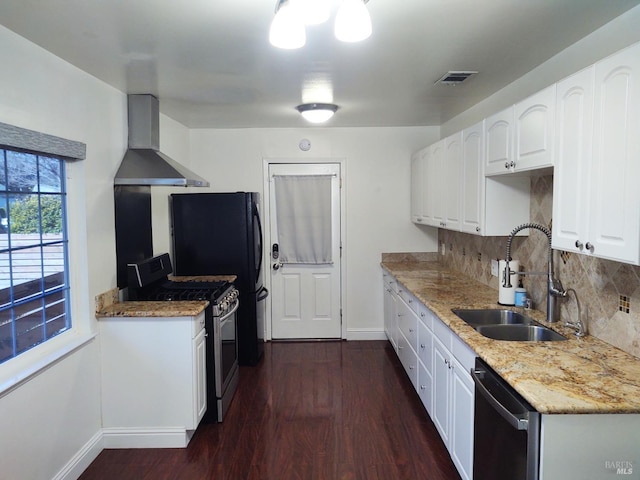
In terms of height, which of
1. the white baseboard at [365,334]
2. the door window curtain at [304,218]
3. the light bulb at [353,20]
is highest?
the light bulb at [353,20]

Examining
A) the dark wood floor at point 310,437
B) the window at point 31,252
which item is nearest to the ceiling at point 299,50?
Answer: the window at point 31,252

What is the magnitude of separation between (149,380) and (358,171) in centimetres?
309

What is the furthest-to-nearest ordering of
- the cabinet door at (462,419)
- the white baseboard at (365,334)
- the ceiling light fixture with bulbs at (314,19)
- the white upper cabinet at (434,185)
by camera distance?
the white baseboard at (365,334) < the white upper cabinet at (434,185) < the cabinet door at (462,419) < the ceiling light fixture with bulbs at (314,19)

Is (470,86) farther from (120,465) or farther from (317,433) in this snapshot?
(120,465)

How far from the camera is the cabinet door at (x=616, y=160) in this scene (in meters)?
1.52

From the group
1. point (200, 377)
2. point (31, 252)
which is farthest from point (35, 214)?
point (200, 377)

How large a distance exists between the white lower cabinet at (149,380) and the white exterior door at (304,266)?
2.17m

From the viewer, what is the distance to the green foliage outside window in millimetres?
2197

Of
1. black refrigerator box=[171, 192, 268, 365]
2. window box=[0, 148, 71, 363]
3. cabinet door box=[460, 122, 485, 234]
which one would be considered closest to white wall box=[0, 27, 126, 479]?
window box=[0, 148, 71, 363]

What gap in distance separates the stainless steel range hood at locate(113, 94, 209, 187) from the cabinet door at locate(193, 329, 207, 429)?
1.10 m

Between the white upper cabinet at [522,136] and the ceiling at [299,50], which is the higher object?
the ceiling at [299,50]

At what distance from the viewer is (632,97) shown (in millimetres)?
1528

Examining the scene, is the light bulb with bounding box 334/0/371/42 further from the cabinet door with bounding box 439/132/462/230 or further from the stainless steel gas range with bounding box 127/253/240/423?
the stainless steel gas range with bounding box 127/253/240/423

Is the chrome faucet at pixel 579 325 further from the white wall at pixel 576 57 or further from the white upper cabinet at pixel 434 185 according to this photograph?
the white upper cabinet at pixel 434 185
